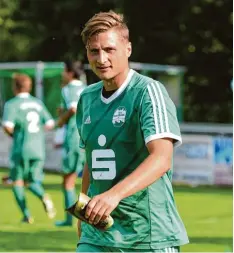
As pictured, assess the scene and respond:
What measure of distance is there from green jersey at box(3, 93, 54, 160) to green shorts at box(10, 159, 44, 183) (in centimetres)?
9

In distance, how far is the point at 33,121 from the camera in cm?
1559

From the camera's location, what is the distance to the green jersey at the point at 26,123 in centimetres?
1549

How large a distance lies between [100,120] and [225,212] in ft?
41.4

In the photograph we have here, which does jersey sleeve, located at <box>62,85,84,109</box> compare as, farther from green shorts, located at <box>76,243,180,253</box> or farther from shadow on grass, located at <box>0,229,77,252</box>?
green shorts, located at <box>76,243,180,253</box>

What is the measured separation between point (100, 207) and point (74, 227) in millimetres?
9917

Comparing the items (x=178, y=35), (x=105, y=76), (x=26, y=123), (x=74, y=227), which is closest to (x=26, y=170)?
(x=26, y=123)

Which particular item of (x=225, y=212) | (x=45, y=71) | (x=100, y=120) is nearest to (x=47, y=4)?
(x=45, y=71)

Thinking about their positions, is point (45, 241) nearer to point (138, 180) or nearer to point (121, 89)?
point (121, 89)

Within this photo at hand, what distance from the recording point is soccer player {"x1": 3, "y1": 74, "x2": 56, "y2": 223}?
15.5 m

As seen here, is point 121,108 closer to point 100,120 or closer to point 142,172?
point 100,120

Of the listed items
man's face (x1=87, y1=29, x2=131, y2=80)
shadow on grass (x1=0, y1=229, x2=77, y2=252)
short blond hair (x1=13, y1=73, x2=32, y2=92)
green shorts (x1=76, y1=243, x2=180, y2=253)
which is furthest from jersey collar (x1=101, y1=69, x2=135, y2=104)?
short blond hair (x1=13, y1=73, x2=32, y2=92)

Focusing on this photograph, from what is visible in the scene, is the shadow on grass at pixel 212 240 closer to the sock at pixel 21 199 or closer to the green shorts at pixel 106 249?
the sock at pixel 21 199

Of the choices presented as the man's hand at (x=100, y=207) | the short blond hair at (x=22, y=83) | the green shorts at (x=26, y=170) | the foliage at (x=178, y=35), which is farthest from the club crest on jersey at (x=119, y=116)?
the foliage at (x=178, y=35)

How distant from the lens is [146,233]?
5.73 metres
